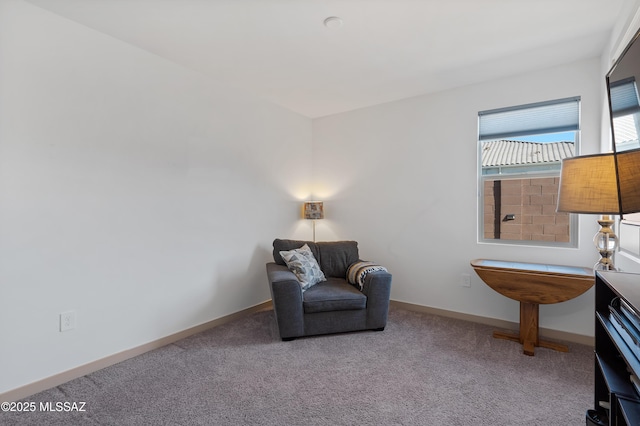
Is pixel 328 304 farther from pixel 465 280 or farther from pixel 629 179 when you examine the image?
pixel 629 179

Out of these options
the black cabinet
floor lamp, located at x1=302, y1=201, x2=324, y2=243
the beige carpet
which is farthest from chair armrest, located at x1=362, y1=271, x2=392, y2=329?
the black cabinet

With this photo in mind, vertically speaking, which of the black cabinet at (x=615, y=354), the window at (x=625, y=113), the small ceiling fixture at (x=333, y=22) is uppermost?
the small ceiling fixture at (x=333, y=22)

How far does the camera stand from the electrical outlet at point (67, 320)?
2076 millimetres

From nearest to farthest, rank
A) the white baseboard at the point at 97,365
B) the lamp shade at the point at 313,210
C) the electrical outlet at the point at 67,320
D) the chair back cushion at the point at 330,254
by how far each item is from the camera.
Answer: the white baseboard at the point at 97,365 → the electrical outlet at the point at 67,320 → the chair back cushion at the point at 330,254 → the lamp shade at the point at 313,210

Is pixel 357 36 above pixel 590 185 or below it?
above

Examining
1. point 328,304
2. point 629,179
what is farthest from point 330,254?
point 629,179

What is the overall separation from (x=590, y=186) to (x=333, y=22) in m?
1.83

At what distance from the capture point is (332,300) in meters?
2.78

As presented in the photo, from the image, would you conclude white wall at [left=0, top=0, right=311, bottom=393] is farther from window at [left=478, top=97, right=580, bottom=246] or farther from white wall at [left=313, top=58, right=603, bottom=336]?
window at [left=478, top=97, right=580, bottom=246]

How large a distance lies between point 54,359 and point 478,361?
2.93 meters

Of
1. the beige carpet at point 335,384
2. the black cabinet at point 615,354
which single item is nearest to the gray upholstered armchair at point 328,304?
the beige carpet at point 335,384

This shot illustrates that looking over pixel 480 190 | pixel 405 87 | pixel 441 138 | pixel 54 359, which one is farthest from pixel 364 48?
pixel 54 359

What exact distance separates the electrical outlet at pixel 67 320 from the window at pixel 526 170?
3.49 metres

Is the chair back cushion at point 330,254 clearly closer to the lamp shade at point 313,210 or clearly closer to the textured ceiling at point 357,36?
the lamp shade at point 313,210
